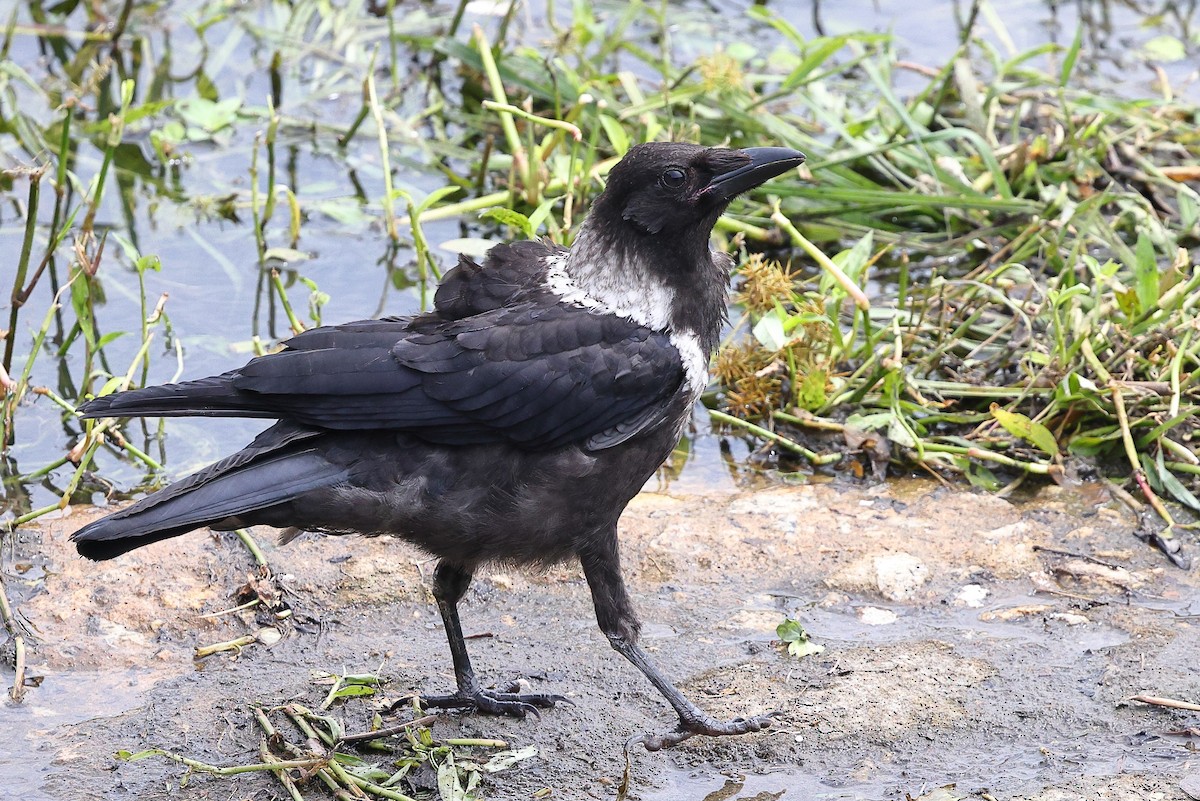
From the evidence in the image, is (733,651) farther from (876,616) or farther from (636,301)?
(636,301)

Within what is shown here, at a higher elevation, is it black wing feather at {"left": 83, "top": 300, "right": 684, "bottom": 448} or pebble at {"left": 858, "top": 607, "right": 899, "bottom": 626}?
black wing feather at {"left": 83, "top": 300, "right": 684, "bottom": 448}

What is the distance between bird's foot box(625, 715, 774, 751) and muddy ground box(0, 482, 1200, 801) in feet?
0.11

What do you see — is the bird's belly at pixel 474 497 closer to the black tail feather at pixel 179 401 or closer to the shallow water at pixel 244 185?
the black tail feather at pixel 179 401

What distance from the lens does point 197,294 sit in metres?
5.75

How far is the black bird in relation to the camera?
3617mm

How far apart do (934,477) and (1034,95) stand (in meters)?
2.91

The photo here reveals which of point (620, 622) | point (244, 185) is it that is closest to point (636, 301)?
point (620, 622)

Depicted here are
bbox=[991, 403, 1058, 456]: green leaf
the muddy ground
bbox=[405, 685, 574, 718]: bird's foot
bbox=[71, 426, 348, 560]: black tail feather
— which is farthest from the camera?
bbox=[991, 403, 1058, 456]: green leaf

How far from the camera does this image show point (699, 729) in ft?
12.1

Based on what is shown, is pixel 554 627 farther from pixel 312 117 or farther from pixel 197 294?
pixel 312 117

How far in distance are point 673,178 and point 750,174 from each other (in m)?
0.21

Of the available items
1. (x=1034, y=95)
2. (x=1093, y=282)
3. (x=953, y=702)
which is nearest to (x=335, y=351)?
(x=953, y=702)

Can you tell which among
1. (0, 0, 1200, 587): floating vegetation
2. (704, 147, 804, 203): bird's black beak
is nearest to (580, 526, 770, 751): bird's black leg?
(704, 147, 804, 203): bird's black beak

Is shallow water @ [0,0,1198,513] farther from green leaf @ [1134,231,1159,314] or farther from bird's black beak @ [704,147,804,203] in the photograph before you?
green leaf @ [1134,231,1159,314]
